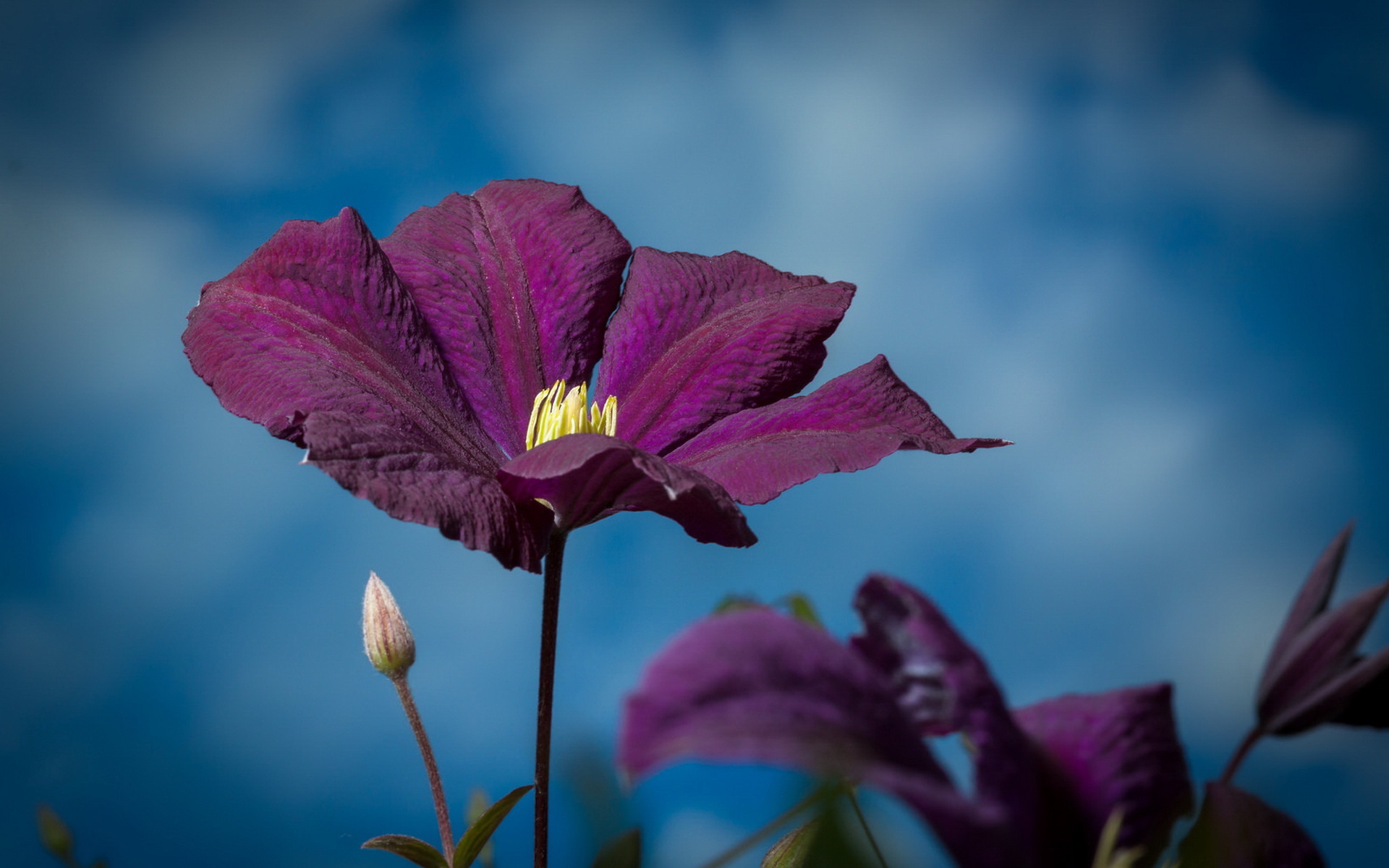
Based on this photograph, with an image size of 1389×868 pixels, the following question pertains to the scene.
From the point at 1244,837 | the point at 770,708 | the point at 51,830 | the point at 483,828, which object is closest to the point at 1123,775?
the point at 1244,837

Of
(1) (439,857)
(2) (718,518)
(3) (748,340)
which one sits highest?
(3) (748,340)

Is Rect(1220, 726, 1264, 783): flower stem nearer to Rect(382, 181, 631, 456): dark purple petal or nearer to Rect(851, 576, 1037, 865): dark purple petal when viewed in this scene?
Rect(851, 576, 1037, 865): dark purple petal

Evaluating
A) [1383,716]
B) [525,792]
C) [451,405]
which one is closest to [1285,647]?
[1383,716]

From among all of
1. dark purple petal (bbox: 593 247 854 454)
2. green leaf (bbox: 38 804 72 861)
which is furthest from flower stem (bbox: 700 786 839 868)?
green leaf (bbox: 38 804 72 861)

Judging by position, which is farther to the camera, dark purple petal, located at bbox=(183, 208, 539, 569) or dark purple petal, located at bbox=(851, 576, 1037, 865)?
dark purple petal, located at bbox=(183, 208, 539, 569)

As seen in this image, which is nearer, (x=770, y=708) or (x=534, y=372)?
(x=770, y=708)

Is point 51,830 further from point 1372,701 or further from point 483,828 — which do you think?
point 1372,701

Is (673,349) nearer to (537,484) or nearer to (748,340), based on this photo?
(748,340)
